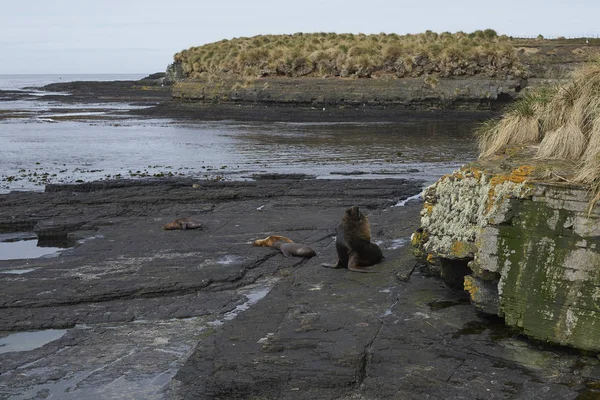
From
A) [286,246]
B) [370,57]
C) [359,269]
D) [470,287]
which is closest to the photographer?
[470,287]

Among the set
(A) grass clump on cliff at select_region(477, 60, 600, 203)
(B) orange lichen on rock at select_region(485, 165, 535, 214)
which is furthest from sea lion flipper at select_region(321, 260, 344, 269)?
(B) orange lichen on rock at select_region(485, 165, 535, 214)

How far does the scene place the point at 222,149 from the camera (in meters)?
30.0

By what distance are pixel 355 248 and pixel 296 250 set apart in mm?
1339

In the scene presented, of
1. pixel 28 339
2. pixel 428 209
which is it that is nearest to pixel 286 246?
pixel 428 209

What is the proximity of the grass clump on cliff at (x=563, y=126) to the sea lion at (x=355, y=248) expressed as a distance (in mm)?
1992

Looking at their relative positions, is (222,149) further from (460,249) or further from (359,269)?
(460,249)

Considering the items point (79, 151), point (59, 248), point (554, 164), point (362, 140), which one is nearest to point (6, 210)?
point (59, 248)

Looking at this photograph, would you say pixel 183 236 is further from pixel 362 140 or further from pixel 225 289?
pixel 362 140

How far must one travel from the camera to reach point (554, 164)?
8430 mm

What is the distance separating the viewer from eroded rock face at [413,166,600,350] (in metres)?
7.08

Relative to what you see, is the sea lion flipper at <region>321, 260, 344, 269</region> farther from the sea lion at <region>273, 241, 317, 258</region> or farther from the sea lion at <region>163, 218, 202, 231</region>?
the sea lion at <region>163, 218, 202, 231</region>

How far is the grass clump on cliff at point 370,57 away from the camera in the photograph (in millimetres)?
49562

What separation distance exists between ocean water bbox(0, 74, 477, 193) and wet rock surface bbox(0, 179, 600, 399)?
8.99 meters

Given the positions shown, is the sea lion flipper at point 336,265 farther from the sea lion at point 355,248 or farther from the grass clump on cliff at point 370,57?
the grass clump on cliff at point 370,57
